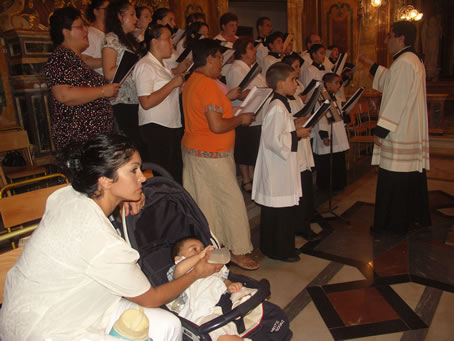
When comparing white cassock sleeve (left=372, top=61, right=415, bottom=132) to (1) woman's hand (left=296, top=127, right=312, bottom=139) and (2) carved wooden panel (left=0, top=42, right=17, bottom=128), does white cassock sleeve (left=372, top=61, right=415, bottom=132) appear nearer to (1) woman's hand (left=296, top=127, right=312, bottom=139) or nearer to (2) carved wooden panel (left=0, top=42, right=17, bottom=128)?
(1) woman's hand (left=296, top=127, right=312, bottom=139)

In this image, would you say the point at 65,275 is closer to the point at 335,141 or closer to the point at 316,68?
the point at 335,141

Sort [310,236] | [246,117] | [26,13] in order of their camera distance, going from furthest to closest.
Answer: [26,13]
[310,236]
[246,117]

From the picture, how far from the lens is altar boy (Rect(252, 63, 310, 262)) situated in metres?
3.13

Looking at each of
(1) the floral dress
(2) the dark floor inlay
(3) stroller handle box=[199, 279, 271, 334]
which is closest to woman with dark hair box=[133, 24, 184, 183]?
(1) the floral dress

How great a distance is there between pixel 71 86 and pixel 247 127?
2.44 m

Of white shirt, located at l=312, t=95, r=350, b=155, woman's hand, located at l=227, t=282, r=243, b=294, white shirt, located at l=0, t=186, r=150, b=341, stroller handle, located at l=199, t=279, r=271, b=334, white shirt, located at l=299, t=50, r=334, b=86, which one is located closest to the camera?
white shirt, located at l=0, t=186, r=150, b=341

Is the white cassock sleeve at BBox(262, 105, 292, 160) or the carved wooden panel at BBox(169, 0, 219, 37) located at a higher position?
the carved wooden panel at BBox(169, 0, 219, 37)

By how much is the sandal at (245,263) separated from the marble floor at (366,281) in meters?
0.05

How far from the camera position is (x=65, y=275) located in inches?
55.1

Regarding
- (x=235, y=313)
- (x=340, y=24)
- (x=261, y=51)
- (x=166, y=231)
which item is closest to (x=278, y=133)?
(x=166, y=231)

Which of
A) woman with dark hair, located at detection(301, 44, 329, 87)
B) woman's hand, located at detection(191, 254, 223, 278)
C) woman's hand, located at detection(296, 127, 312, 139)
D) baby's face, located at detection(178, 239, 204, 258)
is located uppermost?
woman with dark hair, located at detection(301, 44, 329, 87)

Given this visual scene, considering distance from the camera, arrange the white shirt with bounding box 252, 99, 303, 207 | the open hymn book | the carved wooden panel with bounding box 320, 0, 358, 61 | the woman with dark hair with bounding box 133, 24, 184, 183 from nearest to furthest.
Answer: the open hymn book < the woman with dark hair with bounding box 133, 24, 184, 183 < the white shirt with bounding box 252, 99, 303, 207 < the carved wooden panel with bounding box 320, 0, 358, 61

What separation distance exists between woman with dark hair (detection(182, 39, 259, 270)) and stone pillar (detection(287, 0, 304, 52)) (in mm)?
6907

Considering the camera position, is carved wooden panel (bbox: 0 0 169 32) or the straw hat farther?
carved wooden panel (bbox: 0 0 169 32)
